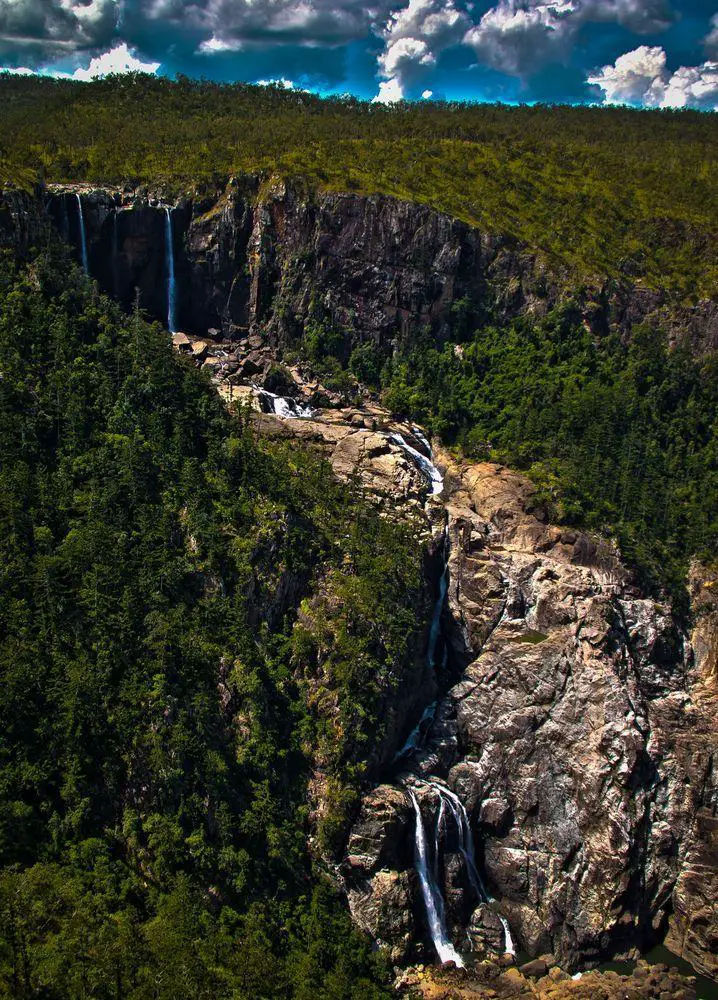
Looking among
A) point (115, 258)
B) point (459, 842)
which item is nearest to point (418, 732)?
point (459, 842)

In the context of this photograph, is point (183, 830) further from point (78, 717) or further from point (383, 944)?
point (383, 944)

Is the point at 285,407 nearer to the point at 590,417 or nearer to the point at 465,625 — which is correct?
the point at 465,625

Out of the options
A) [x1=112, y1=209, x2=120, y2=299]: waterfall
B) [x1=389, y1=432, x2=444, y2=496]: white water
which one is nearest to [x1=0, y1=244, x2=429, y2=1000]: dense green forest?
[x1=389, y1=432, x2=444, y2=496]: white water

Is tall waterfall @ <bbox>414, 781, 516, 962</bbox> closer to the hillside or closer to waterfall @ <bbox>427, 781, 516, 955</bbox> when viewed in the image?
waterfall @ <bbox>427, 781, 516, 955</bbox>

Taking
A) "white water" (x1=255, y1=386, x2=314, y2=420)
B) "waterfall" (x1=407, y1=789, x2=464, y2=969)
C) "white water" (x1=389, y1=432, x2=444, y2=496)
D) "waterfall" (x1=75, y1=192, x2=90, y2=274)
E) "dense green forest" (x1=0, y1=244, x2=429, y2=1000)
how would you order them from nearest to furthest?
1. "dense green forest" (x1=0, y1=244, x2=429, y2=1000)
2. "waterfall" (x1=407, y1=789, x2=464, y2=969)
3. "white water" (x1=389, y1=432, x2=444, y2=496)
4. "white water" (x1=255, y1=386, x2=314, y2=420)
5. "waterfall" (x1=75, y1=192, x2=90, y2=274)

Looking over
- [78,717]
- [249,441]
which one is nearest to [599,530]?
[249,441]

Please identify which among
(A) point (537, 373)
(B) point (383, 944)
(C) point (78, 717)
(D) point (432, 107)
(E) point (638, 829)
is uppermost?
(D) point (432, 107)

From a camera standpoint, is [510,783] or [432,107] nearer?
[510,783]
